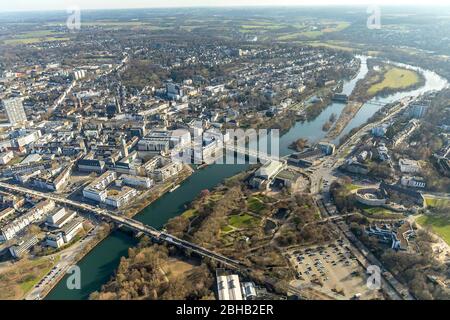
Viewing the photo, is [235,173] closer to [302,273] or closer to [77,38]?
[302,273]

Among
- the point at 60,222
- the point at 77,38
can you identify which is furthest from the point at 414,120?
the point at 77,38

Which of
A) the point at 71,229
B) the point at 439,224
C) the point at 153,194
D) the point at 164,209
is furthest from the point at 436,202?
the point at 71,229

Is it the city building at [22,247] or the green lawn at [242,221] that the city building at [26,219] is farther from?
the green lawn at [242,221]

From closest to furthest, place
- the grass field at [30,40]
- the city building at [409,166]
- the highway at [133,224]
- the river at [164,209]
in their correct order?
the river at [164,209]
the highway at [133,224]
the city building at [409,166]
the grass field at [30,40]

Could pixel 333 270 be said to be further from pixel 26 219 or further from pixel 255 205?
pixel 26 219

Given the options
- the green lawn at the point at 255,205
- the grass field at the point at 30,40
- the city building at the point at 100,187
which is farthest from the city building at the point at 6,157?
the grass field at the point at 30,40

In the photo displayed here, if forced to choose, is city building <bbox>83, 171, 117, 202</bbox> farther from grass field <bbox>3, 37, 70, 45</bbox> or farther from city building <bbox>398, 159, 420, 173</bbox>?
grass field <bbox>3, 37, 70, 45</bbox>

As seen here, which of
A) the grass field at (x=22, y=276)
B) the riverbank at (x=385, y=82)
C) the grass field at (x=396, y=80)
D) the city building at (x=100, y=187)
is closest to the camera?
the grass field at (x=22, y=276)
